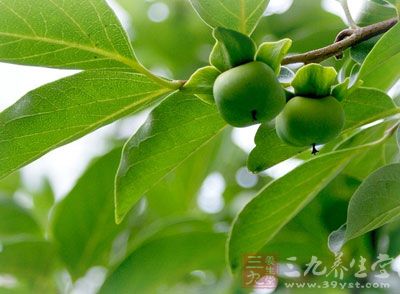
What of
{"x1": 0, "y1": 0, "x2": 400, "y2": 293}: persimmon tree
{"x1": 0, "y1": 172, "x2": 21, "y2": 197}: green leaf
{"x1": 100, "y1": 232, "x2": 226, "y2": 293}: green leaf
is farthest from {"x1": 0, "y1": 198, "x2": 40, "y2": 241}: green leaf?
{"x1": 0, "y1": 0, "x2": 400, "y2": 293}: persimmon tree

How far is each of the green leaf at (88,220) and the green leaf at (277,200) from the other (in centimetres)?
48

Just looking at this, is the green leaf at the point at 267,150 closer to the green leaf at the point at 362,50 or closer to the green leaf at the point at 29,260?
the green leaf at the point at 362,50

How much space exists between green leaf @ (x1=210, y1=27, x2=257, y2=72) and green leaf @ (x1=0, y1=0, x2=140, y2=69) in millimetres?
132

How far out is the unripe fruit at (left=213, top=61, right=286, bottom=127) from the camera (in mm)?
855

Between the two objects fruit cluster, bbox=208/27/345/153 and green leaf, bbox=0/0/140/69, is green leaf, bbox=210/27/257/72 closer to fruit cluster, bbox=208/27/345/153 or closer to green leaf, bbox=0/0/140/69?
fruit cluster, bbox=208/27/345/153

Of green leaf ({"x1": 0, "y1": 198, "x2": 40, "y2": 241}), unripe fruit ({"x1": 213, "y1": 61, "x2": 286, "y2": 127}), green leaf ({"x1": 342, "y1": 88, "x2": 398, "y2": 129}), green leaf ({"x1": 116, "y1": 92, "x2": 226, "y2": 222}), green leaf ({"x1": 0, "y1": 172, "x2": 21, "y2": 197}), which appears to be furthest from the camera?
green leaf ({"x1": 0, "y1": 172, "x2": 21, "y2": 197})

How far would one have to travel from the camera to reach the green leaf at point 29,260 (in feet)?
5.41

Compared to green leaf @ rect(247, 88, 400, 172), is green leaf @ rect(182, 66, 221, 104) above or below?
below

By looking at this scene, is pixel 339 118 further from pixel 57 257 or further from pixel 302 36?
pixel 57 257

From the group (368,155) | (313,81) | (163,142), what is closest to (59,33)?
(163,142)

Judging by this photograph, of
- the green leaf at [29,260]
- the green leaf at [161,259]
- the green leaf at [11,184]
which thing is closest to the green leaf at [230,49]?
the green leaf at [161,259]

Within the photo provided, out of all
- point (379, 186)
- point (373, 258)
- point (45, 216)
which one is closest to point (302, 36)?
point (373, 258)

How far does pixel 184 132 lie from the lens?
1005 millimetres

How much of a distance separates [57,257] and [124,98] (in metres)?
0.94
